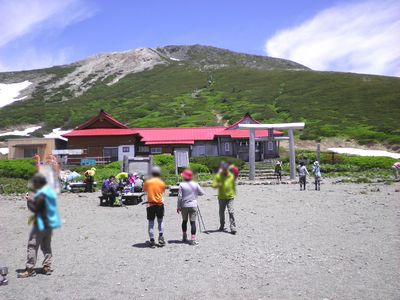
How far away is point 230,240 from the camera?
20547 millimetres

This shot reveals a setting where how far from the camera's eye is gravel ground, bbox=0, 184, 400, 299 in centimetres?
1398

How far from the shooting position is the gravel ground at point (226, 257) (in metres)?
14.0

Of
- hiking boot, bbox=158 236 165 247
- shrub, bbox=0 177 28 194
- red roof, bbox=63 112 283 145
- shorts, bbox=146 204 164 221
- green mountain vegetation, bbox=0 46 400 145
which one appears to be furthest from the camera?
green mountain vegetation, bbox=0 46 400 145

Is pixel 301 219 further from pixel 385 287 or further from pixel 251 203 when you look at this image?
pixel 385 287

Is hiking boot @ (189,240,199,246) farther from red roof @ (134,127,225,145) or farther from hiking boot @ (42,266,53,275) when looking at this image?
red roof @ (134,127,225,145)

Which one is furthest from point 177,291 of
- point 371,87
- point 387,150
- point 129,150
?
point 371,87

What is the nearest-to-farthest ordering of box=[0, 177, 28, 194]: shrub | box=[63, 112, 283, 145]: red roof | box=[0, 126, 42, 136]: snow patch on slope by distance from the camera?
box=[0, 177, 28, 194]: shrub
box=[63, 112, 283, 145]: red roof
box=[0, 126, 42, 136]: snow patch on slope

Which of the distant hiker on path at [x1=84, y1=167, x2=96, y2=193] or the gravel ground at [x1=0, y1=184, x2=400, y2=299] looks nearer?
the distant hiker on path at [x1=84, y1=167, x2=96, y2=193]

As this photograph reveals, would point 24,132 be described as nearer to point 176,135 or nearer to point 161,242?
point 176,135

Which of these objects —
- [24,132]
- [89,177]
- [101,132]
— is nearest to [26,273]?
[89,177]

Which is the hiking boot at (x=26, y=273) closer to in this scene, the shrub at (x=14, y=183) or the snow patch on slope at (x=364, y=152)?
the shrub at (x=14, y=183)

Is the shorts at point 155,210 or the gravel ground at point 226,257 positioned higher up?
the shorts at point 155,210

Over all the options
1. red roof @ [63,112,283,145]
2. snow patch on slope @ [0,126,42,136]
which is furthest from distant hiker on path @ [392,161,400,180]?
snow patch on slope @ [0,126,42,136]

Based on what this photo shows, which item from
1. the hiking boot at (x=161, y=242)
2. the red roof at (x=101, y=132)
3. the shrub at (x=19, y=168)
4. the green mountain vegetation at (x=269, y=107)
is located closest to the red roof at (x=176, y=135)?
the red roof at (x=101, y=132)
